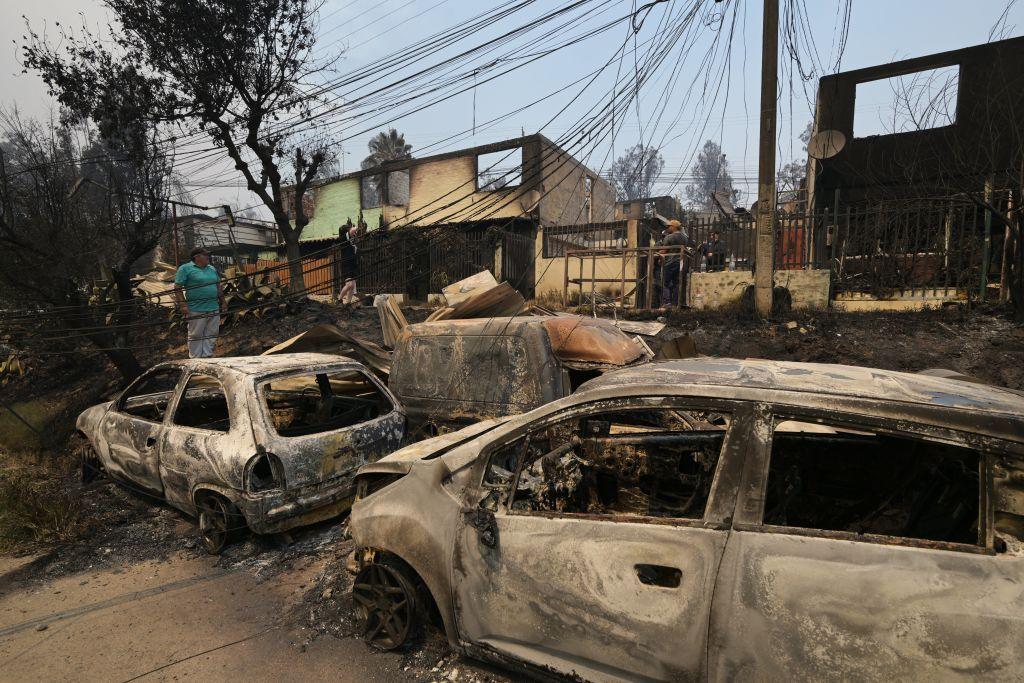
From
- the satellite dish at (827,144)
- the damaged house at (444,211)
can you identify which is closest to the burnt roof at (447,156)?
the damaged house at (444,211)

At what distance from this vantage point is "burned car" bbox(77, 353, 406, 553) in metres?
3.71

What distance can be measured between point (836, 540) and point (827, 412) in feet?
1.39

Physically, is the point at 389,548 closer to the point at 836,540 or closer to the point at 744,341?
the point at 836,540

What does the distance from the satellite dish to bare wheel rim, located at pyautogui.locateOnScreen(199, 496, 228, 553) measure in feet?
42.5

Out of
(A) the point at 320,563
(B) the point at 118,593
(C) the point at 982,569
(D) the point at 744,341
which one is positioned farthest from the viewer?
(D) the point at 744,341

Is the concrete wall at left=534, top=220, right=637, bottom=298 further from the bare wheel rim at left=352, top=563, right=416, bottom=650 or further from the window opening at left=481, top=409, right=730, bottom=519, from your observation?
the bare wheel rim at left=352, top=563, right=416, bottom=650

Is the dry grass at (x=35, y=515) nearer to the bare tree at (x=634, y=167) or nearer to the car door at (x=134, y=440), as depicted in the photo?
the car door at (x=134, y=440)

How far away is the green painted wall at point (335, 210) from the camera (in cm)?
2603

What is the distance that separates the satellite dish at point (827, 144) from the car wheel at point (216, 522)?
12.9 metres

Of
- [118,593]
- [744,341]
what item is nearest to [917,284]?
[744,341]

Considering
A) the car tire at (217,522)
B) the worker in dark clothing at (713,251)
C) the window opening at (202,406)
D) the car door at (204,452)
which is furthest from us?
the worker in dark clothing at (713,251)

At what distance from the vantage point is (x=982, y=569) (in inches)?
59.7

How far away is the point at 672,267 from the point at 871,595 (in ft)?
30.4

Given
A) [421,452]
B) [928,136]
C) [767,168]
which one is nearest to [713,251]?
[767,168]
